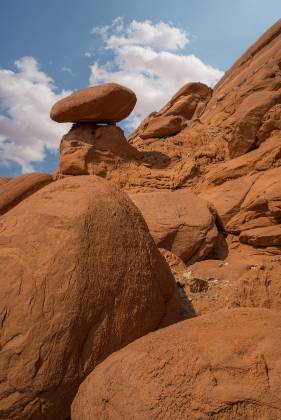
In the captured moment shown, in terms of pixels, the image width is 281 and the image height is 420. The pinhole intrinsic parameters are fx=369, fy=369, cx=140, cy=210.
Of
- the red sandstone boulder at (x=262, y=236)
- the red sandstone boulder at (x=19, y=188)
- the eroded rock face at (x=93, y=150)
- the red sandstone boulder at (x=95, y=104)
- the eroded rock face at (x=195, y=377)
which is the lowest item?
the eroded rock face at (x=195, y=377)

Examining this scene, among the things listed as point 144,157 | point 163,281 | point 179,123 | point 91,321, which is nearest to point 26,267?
point 91,321

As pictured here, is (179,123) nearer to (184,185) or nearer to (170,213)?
(184,185)

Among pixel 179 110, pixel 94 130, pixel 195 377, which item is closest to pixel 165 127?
pixel 94 130

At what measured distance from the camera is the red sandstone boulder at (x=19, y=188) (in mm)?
7246

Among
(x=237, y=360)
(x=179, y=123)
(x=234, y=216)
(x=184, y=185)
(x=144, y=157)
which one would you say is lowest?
(x=237, y=360)

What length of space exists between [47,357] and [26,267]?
0.60 m

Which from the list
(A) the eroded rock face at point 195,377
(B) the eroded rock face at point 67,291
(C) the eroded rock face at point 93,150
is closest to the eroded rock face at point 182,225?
(B) the eroded rock face at point 67,291

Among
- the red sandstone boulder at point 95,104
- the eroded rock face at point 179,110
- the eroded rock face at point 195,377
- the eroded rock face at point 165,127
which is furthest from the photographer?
the eroded rock face at point 179,110

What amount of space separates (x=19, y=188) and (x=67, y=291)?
5602 millimetres

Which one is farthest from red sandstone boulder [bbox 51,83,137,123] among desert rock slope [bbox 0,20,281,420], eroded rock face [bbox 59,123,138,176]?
desert rock slope [bbox 0,20,281,420]

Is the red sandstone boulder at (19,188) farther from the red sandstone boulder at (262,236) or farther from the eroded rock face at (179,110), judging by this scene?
the eroded rock face at (179,110)

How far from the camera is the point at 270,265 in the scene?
3.83 metres

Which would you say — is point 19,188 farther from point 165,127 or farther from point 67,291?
point 165,127

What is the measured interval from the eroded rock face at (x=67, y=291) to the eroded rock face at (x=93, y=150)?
7057mm
